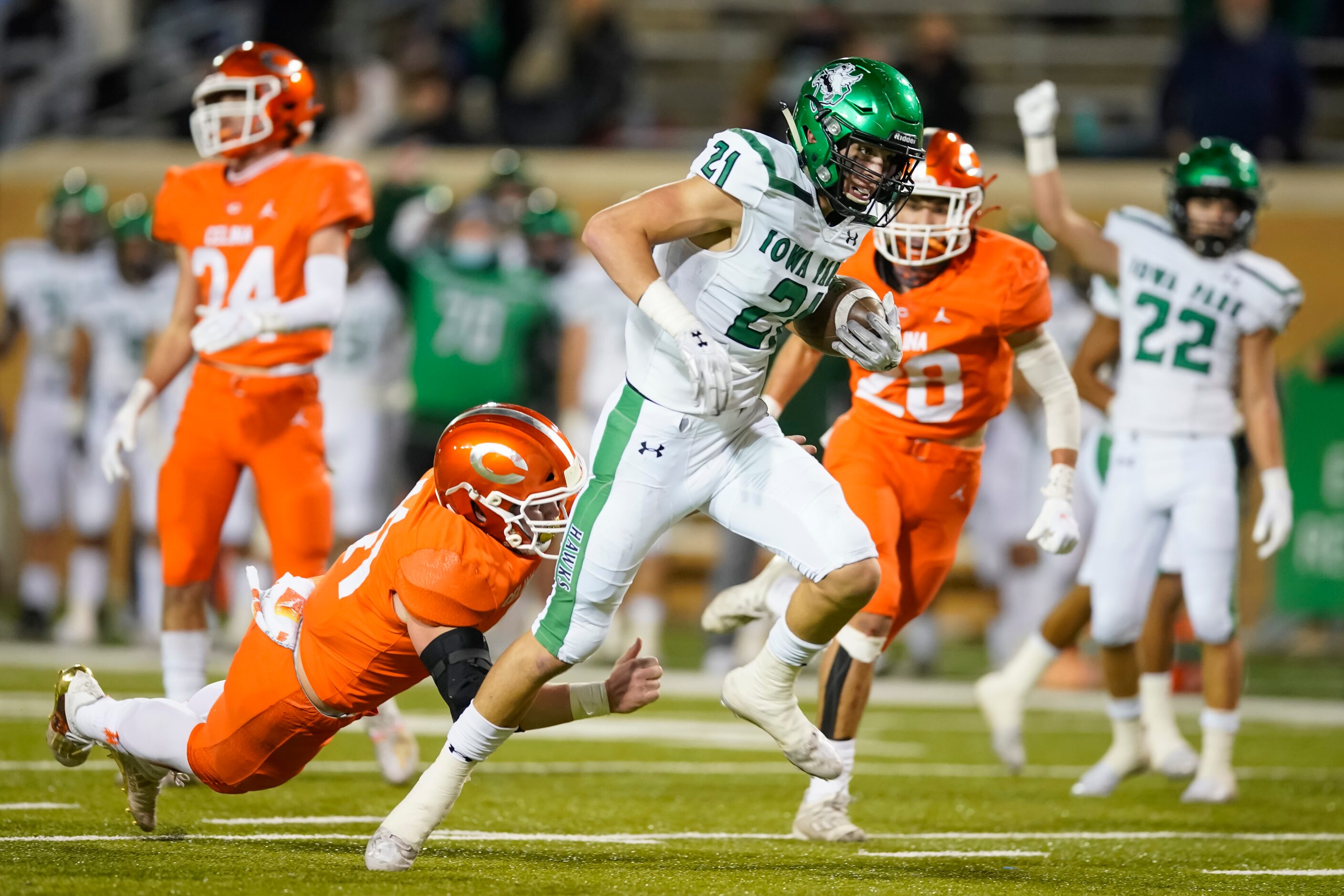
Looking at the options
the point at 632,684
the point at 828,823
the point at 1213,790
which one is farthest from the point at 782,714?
the point at 1213,790

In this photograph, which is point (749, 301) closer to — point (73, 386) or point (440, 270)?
point (440, 270)

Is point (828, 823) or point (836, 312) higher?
point (836, 312)

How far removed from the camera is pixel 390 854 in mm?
3926

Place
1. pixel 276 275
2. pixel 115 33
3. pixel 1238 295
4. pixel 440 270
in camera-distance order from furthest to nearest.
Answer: pixel 115 33, pixel 440 270, pixel 1238 295, pixel 276 275

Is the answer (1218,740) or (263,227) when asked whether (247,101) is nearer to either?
(263,227)

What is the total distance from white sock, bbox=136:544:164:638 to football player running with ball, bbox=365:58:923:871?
563cm

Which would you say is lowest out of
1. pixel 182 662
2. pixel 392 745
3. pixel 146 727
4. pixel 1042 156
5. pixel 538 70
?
pixel 538 70

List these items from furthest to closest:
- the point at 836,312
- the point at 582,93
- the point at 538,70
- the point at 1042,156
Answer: the point at 538,70, the point at 582,93, the point at 1042,156, the point at 836,312

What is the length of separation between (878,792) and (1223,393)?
66.9 inches

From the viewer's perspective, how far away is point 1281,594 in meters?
9.70

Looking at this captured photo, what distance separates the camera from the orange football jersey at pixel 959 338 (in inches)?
196

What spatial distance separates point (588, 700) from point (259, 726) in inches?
28.2

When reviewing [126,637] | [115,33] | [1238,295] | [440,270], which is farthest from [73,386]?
[1238,295]

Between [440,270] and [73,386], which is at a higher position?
[440,270]
